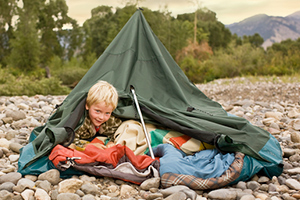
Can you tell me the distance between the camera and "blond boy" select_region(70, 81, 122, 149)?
2631mm

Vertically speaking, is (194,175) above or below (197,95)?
below

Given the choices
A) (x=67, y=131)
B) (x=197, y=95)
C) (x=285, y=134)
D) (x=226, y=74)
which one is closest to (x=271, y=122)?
(x=285, y=134)

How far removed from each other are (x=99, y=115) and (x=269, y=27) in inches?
1224

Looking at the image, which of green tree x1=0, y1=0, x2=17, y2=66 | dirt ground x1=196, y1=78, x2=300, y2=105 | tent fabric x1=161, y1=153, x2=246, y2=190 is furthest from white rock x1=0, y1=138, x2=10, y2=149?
green tree x1=0, y1=0, x2=17, y2=66

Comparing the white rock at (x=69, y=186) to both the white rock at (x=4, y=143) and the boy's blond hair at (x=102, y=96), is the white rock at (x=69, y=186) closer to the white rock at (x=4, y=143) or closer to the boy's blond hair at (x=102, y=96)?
the boy's blond hair at (x=102, y=96)

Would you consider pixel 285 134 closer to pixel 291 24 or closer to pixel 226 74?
pixel 226 74

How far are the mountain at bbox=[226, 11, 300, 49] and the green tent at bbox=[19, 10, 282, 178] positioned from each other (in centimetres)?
2462

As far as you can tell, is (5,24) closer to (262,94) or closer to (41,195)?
(262,94)

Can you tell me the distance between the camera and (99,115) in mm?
2672

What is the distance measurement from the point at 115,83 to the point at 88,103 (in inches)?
30.0

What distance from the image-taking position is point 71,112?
2682mm

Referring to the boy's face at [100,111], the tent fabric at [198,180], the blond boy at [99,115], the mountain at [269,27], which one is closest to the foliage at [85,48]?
the mountain at [269,27]

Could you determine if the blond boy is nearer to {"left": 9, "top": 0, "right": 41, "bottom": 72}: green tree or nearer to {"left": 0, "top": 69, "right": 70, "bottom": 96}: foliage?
{"left": 0, "top": 69, "right": 70, "bottom": 96}: foliage

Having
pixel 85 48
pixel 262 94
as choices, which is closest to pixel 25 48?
pixel 85 48
